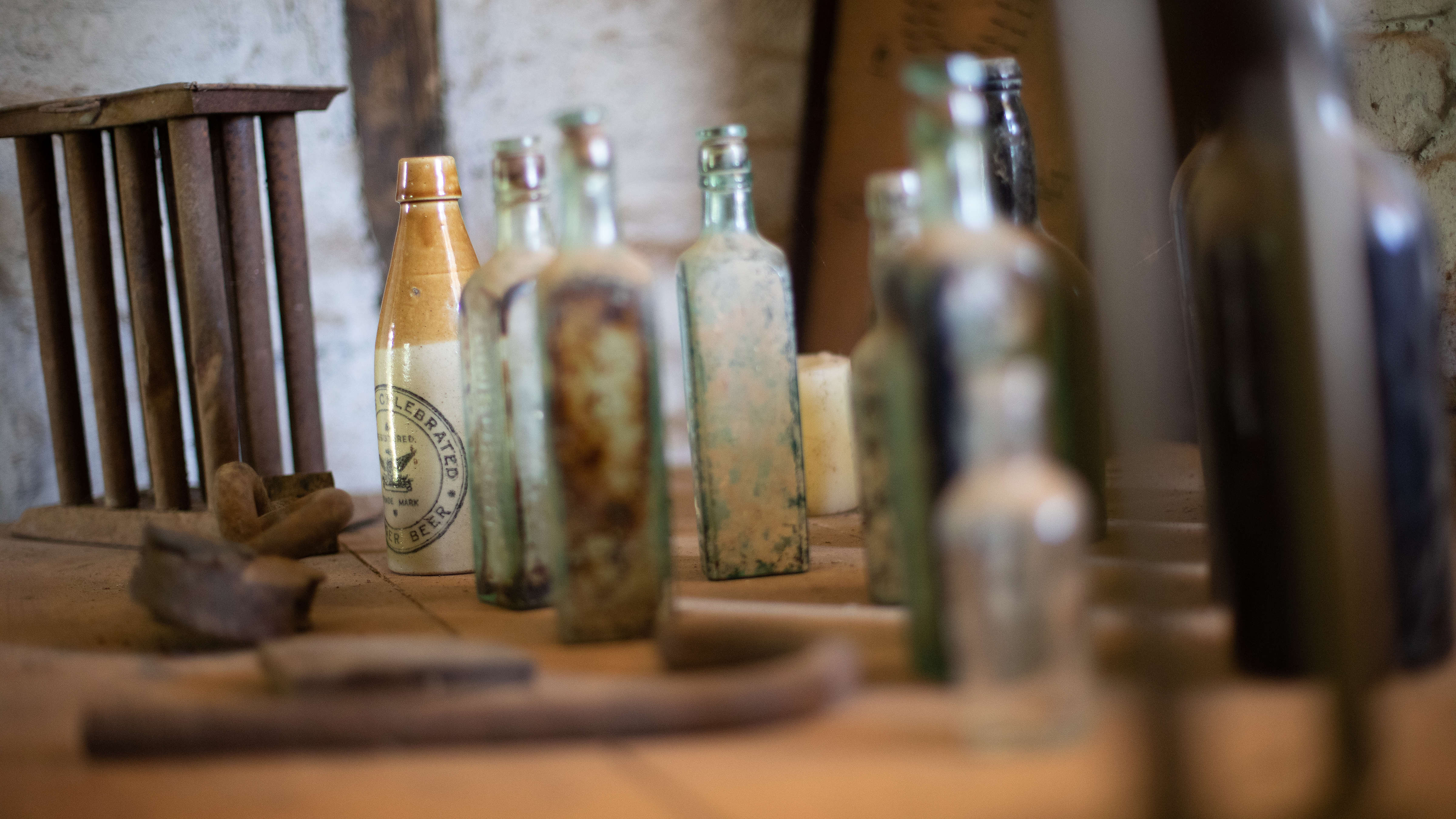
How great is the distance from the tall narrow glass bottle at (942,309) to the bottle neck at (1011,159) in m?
0.31

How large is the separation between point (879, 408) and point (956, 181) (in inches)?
8.9

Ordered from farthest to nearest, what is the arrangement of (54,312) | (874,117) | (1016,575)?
(874,117)
(54,312)
(1016,575)

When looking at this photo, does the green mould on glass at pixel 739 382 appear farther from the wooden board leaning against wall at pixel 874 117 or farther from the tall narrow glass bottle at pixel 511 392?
the wooden board leaning against wall at pixel 874 117

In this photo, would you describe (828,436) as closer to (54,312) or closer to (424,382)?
(424,382)

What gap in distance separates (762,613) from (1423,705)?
289 mm

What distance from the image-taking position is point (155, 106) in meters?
1.01

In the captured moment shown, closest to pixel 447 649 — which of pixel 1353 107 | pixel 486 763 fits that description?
pixel 486 763

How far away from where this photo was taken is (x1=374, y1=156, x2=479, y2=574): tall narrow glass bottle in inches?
33.9

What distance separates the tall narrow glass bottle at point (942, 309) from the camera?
1.48ft

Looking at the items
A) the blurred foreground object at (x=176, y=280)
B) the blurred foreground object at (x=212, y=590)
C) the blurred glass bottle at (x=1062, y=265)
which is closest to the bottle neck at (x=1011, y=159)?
the blurred glass bottle at (x=1062, y=265)

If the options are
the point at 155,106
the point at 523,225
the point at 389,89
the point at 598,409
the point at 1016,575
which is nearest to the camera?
the point at 1016,575

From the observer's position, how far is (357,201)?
1457 mm

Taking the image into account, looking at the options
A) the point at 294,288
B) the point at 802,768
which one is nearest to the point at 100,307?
the point at 294,288

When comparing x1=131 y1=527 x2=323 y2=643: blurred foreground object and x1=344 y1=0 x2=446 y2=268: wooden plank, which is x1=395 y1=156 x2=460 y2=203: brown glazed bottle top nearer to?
x1=131 y1=527 x2=323 y2=643: blurred foreground object
